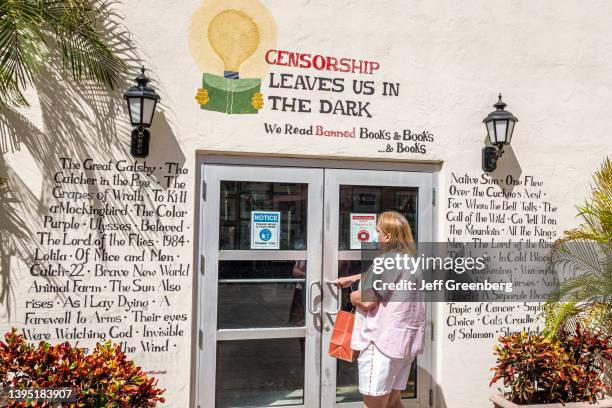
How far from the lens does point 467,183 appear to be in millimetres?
4984

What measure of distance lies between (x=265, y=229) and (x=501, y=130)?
232cm

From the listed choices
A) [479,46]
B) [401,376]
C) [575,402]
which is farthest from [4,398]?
[479,46]

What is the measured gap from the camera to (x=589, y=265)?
526 cm

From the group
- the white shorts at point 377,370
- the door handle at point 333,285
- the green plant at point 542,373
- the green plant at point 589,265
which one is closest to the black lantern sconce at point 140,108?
the door handle at point 333,285

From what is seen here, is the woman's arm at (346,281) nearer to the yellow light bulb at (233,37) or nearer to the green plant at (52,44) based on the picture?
the yellow light bulb at (233,37)

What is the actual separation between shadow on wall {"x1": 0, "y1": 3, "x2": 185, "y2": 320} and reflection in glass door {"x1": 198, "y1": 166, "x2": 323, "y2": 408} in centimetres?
59

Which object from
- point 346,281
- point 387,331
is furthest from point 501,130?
point 387,331

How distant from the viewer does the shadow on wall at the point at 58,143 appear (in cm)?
401

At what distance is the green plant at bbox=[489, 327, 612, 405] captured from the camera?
170 inches

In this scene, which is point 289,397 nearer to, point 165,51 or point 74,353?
point 74,353

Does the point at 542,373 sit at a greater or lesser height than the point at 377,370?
lesser

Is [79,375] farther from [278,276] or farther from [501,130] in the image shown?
[501,130]

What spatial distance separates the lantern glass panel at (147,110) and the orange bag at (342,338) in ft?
7.02

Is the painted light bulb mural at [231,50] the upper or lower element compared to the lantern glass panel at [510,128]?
upper
